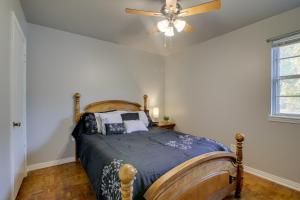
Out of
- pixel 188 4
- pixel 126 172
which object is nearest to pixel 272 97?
pixel 188 4

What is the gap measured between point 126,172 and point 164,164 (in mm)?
503

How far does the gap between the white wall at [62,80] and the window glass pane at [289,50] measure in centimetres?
282

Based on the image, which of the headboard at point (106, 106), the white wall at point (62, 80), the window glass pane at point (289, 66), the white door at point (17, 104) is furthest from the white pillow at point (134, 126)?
the window glass pane at point (289, 66)

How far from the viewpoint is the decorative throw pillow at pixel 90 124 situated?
2.91 meters

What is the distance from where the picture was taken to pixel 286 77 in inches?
96.0

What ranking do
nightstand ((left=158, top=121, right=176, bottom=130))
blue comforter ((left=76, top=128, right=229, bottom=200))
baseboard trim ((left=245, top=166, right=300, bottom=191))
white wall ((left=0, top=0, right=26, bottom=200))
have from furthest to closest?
nightstand ((left=158, top=121, right=176, bottom=130)) → baseboard trim ((left=245, top=166, right=300, bottom=191)) → white wall ((left=0, top=0, right=26, bottom=200)) → blue comforter ((left=76, top=128, right=229, bottom=200))

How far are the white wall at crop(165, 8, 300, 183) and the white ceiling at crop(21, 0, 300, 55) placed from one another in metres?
0.24

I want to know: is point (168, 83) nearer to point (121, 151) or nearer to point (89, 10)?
point (89, 10)

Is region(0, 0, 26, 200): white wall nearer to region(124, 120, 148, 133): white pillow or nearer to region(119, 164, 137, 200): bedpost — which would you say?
region(119, 164, 137, 200): bedpost

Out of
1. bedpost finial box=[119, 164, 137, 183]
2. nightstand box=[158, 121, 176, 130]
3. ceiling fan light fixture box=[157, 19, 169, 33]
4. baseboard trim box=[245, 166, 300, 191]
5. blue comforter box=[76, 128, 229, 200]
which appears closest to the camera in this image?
bedpost finial box=[119, 164, 137, 183]

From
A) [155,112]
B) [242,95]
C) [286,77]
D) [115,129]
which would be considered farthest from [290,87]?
[115,129]

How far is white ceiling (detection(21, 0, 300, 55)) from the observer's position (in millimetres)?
2299

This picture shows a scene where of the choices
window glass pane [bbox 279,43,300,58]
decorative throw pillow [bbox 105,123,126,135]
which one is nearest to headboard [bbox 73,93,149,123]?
decorative throw pillow [bbox 105,123,126,135]

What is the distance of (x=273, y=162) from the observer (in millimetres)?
→ 2502
